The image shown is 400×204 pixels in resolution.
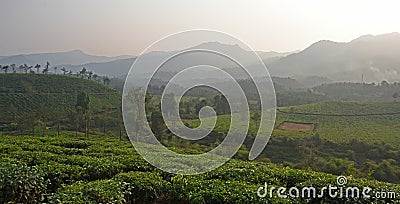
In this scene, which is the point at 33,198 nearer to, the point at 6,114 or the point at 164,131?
the point at 164,131

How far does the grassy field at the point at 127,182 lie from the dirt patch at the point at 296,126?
196ft

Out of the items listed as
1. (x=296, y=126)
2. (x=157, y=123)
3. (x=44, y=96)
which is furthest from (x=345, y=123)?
(x=44, y=96)

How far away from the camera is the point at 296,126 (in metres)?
72.4

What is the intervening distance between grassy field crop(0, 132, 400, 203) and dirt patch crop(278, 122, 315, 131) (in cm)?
5973

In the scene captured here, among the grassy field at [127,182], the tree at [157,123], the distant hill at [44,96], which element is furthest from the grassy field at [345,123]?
the grassy field at [127,182]

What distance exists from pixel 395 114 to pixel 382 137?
22.0 meters

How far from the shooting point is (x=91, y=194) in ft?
28.7

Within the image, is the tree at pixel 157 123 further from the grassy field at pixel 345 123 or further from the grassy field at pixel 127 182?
the grassy field at pixel 127 182

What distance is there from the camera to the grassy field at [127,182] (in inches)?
352

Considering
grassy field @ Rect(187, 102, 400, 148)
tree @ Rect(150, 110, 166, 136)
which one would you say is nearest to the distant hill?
tree @ Rect(150, 110, 166, 136)

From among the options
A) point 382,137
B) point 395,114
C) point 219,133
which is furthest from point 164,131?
point 395,114

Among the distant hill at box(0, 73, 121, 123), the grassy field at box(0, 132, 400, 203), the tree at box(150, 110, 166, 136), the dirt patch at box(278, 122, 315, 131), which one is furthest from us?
the dirt patch at box(278, 122, 315, 131)

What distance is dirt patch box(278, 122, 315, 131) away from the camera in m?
70.0

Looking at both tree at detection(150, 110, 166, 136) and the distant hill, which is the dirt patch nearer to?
tree at detection(150, 110, 166, 136)
